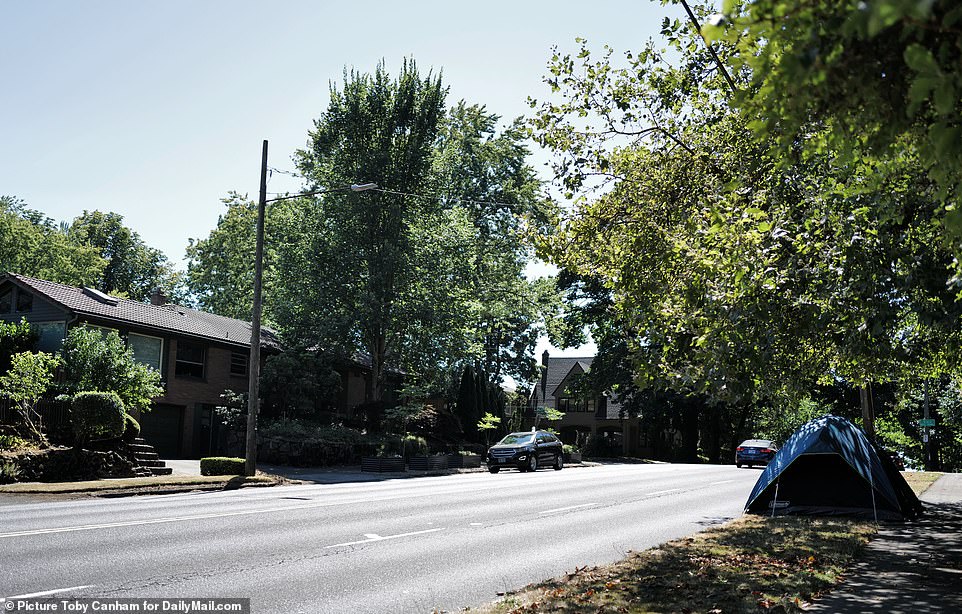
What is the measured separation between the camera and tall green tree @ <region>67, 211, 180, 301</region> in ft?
214

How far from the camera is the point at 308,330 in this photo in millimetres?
35594

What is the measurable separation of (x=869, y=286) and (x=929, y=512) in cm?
1024

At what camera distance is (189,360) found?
33.8m

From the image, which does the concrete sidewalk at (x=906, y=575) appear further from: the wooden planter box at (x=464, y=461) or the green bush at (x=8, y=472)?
the wooden planter box at (x=464, y=461)

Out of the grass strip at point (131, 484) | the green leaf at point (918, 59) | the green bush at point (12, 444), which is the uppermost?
the green leaf at point (918, 59)

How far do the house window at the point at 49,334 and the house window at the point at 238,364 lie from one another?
8.07 m

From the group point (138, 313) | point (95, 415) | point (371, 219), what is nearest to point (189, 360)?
point (138, 313)

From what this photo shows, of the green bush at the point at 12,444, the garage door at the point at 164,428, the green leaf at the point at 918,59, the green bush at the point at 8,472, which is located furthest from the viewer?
the garage door at the point at 164,428

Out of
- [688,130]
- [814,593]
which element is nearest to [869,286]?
[814,593]

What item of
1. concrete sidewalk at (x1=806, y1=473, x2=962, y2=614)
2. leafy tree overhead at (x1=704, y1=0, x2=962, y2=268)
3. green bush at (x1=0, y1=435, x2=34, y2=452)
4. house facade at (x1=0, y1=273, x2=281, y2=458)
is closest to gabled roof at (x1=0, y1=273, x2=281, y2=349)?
house facade at (x1=0, y1=273, x2=281, y2=458)

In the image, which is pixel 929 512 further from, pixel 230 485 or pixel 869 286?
pixel 230 485

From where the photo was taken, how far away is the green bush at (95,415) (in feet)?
65.9

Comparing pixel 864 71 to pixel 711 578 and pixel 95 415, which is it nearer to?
pixel 711 578

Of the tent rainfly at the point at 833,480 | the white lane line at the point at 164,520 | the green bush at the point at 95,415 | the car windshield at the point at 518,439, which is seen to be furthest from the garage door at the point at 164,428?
the tent rainfly at the point at 833,480
